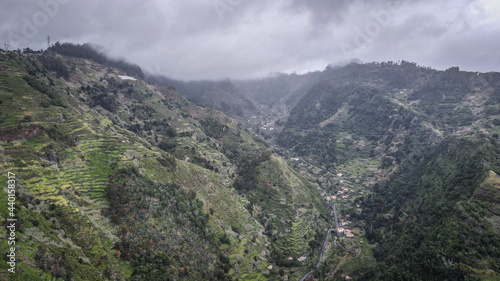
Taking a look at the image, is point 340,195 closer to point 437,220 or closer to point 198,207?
point 437,220

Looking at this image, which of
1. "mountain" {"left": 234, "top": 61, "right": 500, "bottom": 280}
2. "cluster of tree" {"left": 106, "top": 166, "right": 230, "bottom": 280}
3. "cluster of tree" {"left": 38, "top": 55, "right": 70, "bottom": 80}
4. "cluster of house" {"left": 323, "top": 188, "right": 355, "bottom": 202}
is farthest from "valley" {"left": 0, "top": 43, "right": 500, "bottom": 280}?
→ "cluster of house" {"left": 323, "top": 188, "right": 355, "bottom": 202}

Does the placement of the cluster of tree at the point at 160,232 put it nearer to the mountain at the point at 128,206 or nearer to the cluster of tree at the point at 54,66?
the mountain at the point at 128,206

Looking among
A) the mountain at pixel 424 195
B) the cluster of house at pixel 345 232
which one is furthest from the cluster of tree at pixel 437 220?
the cluster of house at pixel 345 232

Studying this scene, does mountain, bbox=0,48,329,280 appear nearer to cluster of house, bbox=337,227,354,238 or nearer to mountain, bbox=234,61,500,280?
cluster of house, bbox=337,227,354,238

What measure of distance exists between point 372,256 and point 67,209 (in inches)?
3622

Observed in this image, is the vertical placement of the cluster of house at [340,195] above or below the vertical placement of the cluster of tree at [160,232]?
below

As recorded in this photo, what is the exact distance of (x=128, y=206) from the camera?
54.6m

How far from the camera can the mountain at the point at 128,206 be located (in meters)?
39.3

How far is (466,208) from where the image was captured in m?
61.4

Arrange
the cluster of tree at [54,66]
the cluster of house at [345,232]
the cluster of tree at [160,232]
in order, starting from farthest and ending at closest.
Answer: the cluster of tree at [54,66] → the cluster of house at [345,232] → the cluster of tree at [160,232]

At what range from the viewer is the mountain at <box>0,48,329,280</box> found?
39.3 meters

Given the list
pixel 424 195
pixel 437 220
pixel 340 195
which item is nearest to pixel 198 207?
pixel 437 220

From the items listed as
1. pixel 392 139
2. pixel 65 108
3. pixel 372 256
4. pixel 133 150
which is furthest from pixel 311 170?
pixel 65 108

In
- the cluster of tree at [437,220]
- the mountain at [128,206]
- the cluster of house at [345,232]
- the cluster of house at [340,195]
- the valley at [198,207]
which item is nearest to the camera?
the mountain at [128,206]
